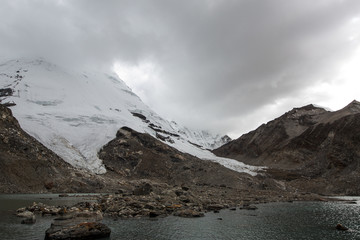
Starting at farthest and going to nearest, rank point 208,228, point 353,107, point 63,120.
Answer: point 353,107
point 63,120
point 208,228

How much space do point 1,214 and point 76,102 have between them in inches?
6350

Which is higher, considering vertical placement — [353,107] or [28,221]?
[353,107]

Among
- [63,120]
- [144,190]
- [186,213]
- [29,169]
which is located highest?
[63,120]

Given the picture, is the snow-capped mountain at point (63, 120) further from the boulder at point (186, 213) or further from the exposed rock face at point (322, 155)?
the boulder at point (186, 213)

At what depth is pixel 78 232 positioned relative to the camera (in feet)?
73.2

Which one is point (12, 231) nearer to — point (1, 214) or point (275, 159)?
point (1, 214)

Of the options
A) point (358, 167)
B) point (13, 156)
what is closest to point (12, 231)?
point (13, 156)

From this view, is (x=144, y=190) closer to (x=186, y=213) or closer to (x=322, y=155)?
(x=186, y=213)

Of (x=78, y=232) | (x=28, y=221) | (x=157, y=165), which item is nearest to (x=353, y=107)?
(x=157, y=165)

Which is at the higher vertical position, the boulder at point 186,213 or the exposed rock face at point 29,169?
the exposed rock face at point 29,169

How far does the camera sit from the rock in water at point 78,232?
2169 centimetres

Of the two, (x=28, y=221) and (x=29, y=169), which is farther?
(x=29, y=169)

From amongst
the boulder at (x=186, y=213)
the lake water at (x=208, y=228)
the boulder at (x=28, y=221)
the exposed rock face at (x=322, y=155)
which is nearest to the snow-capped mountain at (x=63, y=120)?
the exposed rock face at (x=322, y=155)

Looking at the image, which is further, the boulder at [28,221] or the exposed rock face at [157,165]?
the exposed rock face at [157,165]
